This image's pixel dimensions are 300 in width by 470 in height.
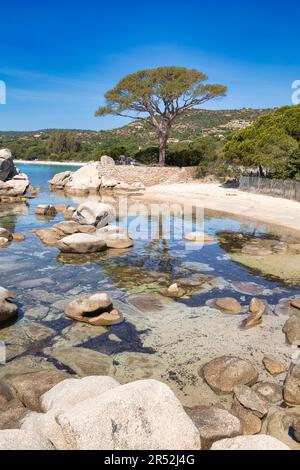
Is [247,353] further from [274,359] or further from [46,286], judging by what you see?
[46,286]

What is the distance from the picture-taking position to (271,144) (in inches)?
1183

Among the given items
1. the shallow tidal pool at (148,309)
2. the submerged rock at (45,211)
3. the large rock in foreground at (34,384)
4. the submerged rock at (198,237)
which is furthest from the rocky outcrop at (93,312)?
the submerged rock at (45,211)

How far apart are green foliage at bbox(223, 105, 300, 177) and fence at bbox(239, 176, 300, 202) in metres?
1.11

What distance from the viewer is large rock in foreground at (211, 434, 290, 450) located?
4086 millimetres

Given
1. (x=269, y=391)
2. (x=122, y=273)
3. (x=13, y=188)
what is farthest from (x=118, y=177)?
(x=269, y=391)

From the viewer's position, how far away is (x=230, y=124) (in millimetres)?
106125

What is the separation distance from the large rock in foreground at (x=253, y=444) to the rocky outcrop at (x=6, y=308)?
19.5 feet

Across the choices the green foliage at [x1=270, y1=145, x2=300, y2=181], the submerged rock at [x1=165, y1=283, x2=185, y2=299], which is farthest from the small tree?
the submerged rock at [x1=165, y1=283, x2=185, y2=299]

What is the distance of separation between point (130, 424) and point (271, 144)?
94.1ft

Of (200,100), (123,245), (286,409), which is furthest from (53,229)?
(200,100)

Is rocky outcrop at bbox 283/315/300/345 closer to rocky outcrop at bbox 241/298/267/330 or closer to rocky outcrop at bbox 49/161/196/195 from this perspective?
rocky outcrop at bbox 241/298/267/330

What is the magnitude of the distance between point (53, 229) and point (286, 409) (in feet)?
46.5

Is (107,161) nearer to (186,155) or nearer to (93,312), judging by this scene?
(186,155)

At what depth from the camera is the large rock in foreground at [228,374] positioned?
22.0ft
